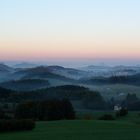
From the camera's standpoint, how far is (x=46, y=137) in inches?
1208

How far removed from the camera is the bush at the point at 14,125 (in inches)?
1409

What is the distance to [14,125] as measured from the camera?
1430 inches

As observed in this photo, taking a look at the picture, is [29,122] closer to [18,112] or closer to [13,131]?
[13,131]

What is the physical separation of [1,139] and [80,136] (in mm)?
5000

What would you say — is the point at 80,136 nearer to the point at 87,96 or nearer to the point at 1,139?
the point at 1,139

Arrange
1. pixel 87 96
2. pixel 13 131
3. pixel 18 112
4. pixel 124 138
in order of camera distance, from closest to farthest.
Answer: pixel 124 138
pixel 13 131
pixel 18 112
pixel 87 96

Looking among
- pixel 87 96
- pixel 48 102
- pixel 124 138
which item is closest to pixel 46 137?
pixel 124 138

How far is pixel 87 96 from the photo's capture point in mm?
126188

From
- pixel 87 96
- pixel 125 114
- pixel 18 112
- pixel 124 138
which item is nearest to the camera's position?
pixel 124 138

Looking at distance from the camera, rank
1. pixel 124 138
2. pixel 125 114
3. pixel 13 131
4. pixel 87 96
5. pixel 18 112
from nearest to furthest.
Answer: pixel 124 138 < pixel 13 131 < pixel 18 112 < pixel 125 114 < pixel 87 96

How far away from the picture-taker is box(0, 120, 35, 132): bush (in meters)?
35.8

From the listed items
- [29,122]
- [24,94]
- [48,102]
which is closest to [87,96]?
[24,94]

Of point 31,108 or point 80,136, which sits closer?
point 80,136

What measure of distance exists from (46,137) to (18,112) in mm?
44032
